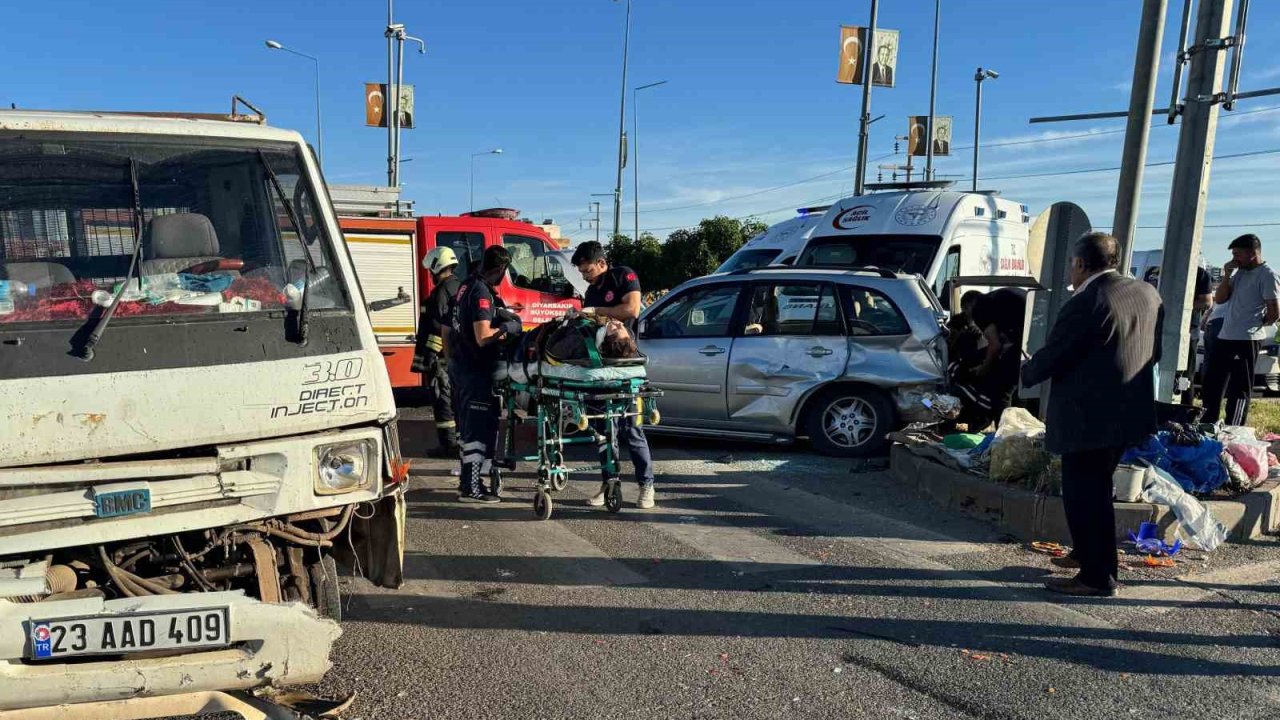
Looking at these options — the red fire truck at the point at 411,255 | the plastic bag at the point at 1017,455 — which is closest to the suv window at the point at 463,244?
the red fire truck at the point at 411,255

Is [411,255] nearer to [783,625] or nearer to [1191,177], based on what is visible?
[1191,177]

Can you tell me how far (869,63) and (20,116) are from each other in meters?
19.7

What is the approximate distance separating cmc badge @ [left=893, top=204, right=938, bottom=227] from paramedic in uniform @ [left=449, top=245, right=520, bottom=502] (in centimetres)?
699

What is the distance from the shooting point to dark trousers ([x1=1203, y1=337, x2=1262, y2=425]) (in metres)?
8.50

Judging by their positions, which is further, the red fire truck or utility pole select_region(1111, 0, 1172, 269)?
the red fire truck

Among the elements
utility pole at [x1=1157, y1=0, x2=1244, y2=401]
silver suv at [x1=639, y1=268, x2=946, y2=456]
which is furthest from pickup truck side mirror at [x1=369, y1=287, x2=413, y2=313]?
utility pole at [x1=1157, y1=0, x2=1244, y2=401]

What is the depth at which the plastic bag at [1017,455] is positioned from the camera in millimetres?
6527

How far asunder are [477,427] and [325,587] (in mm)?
3120

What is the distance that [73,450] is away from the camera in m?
3.28

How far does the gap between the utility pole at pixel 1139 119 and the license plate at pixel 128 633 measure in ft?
22.7

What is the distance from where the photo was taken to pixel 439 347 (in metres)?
8.85

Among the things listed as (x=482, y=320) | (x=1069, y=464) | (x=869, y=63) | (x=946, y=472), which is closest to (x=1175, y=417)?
(x=946, y=472)

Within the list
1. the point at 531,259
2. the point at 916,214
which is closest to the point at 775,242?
the point at 916,214

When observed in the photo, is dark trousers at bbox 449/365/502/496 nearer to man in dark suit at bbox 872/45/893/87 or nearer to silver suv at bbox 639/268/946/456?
silver suv at bbox 639/268/946/456
